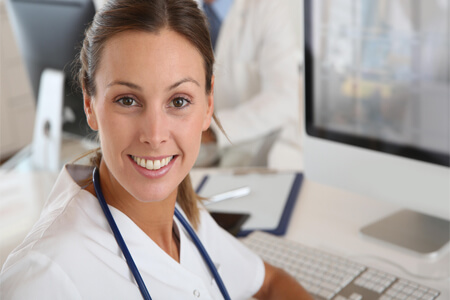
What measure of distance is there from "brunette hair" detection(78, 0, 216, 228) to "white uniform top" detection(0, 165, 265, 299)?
0.46 feet

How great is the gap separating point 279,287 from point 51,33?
0.85 meters

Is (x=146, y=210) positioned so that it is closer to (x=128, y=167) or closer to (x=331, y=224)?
(x=128, y=167)

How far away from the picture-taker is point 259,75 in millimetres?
2148

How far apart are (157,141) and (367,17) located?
0.54 m

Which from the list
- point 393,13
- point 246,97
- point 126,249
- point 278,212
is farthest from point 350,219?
point 246,97

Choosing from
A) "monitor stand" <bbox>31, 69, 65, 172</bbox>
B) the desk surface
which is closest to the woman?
the desk surface

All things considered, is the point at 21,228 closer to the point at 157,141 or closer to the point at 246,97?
the point at 157,141

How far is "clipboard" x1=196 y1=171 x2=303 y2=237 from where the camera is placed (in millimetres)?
1092

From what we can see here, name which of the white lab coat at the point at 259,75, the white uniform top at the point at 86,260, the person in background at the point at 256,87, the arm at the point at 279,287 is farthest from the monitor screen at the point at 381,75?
the white lab coat at the point at 259,75

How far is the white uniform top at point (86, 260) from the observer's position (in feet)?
1.82

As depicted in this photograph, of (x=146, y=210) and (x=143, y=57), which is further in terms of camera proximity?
(x=146, y=210)

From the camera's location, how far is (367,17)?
966 mm

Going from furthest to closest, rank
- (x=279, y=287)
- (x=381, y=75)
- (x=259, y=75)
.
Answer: (x=259, y=75) < (x=381, y=75) < (x=279, y=287)

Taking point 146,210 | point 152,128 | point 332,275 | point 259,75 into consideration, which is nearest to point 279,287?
point 332,275
